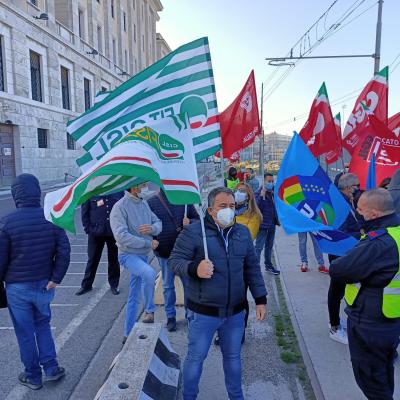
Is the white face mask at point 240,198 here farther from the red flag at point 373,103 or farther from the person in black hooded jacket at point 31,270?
the red flag at point 373,103

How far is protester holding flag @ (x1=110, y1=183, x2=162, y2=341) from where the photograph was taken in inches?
164

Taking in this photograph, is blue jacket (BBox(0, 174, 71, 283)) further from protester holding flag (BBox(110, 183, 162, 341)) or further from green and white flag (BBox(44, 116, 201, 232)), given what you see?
protester holding flag (BBox(110, 183, 162, 341))

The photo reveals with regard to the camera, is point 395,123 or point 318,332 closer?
point 318,332

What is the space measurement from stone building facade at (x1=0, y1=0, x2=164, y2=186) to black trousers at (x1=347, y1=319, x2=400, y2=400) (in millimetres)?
21616

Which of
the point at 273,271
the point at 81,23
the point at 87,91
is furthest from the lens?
the point at 87,91

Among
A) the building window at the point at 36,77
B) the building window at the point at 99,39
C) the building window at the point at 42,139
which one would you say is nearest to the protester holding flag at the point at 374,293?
the building window at the point at 42,139

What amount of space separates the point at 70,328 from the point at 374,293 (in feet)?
11.5

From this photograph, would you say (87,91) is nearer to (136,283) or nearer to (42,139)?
(42,139)

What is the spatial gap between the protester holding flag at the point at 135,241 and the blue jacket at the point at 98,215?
158 cm

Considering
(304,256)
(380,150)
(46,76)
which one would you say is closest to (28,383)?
(304,256)

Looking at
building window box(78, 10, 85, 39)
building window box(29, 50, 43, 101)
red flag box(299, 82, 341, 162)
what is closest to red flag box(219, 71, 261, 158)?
red flag box(299, 82, 341, 162)

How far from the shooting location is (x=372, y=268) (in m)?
2.47

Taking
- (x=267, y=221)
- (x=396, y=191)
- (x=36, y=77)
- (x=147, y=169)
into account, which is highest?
(x=36, y=77)

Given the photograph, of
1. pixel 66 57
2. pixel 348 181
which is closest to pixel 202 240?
pixel 348 181
